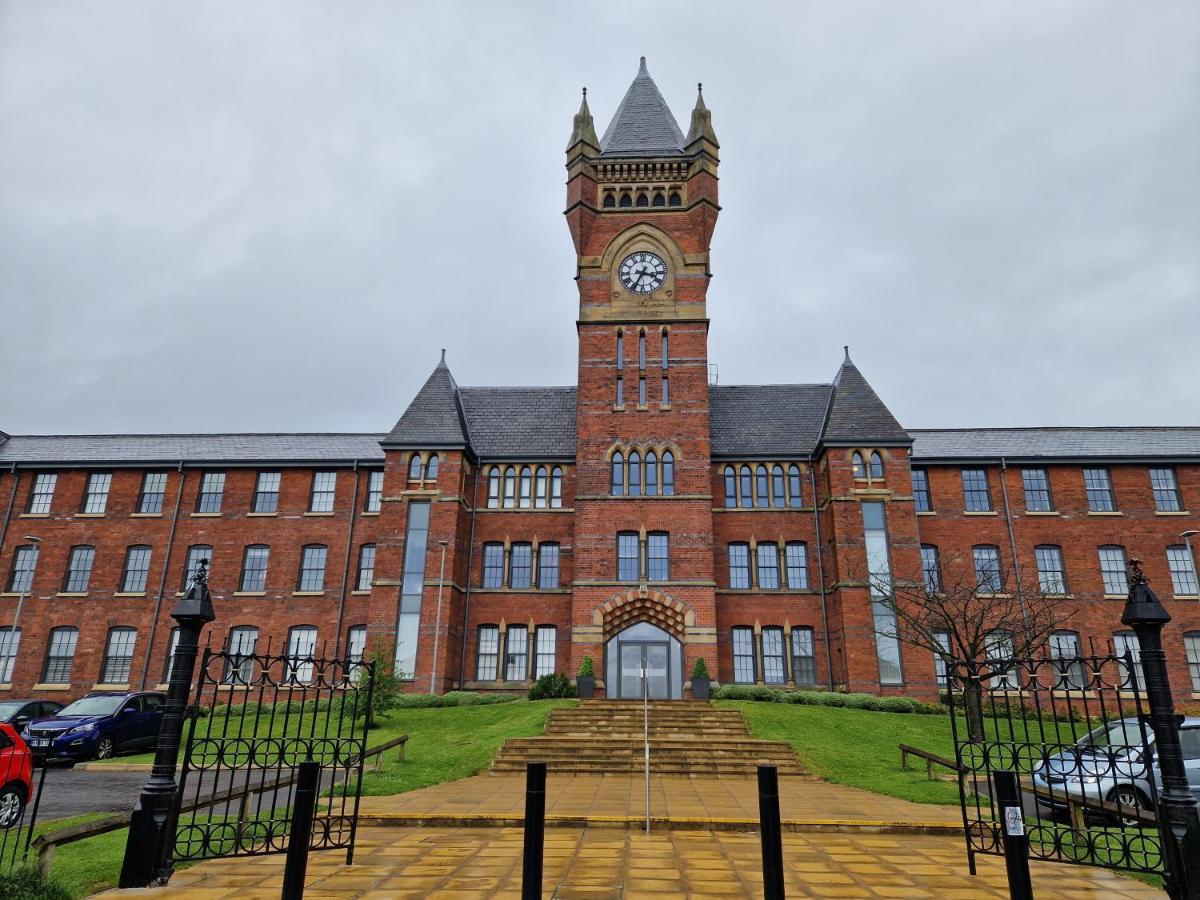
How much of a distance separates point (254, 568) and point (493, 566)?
10240 millimetres

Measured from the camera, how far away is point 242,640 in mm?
30328

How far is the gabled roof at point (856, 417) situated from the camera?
95.6 ft

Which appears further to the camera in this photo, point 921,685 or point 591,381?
point 591,381

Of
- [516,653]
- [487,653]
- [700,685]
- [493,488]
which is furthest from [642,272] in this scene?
[700,685]

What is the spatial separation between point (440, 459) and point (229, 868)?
2247 centimetres

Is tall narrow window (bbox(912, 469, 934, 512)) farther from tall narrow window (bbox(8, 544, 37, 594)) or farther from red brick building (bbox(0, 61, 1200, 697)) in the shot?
tall narrow window (bbox(8, 544, 37, 594))

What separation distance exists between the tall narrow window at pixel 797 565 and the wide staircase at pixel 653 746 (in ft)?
28.8

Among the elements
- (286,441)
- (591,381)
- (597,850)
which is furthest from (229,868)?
(286,441)

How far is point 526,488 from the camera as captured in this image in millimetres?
31172

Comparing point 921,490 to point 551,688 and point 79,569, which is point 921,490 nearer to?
point 551,688

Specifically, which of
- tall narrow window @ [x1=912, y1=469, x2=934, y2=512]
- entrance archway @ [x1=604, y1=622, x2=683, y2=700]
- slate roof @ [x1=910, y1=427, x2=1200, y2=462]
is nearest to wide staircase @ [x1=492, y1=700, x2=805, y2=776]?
entrance archway @ [x1=604, y1=622, x2=683, y2=700]

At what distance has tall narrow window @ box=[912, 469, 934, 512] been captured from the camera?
30.9 m

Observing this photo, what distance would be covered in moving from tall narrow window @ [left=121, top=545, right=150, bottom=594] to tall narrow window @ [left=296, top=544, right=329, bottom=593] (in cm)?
650

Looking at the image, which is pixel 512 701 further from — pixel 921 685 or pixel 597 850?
pixel 597 850
